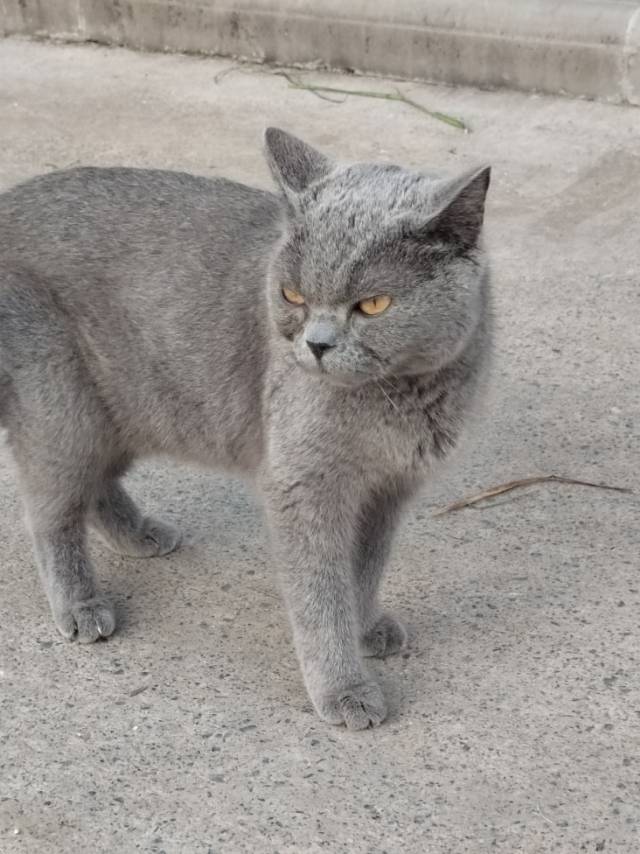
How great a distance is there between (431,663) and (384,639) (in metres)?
0.12

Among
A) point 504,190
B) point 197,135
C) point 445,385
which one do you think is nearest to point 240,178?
point 197,135

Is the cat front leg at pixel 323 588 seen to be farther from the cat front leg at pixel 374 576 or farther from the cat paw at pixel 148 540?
the cat paw at pixel 148 540

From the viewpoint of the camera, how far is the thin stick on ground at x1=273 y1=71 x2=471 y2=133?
569 cm

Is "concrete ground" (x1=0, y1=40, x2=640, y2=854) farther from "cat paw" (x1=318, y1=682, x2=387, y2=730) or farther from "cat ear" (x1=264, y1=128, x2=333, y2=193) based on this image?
"cat ear" (x1=264, y1=128, x2=333, y2=193)

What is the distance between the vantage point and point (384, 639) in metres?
3.12

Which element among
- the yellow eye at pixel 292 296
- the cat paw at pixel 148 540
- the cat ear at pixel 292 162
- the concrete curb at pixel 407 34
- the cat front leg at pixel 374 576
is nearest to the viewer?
the yellow eye at pixel 292 296

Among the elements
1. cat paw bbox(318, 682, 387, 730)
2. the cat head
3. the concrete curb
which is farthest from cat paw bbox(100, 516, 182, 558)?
the concrete curb

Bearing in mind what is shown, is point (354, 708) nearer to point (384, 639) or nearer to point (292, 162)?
point (384, 639)

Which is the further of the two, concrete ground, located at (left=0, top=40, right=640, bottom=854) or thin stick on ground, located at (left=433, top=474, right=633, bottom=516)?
thin stick on ground, located at (left=433, top=474, right=633, bottom=516)

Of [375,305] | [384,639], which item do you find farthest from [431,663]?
[375,305]

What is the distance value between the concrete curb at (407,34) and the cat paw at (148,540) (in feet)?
10.3

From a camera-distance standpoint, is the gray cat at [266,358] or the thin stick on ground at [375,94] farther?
the thin stick on ground at [375,94]

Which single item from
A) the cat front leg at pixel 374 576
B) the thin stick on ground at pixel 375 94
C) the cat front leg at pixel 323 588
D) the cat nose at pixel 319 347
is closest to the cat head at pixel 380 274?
the cat nose at pixel 319 347

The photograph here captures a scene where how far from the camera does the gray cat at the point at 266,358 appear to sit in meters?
2.64
